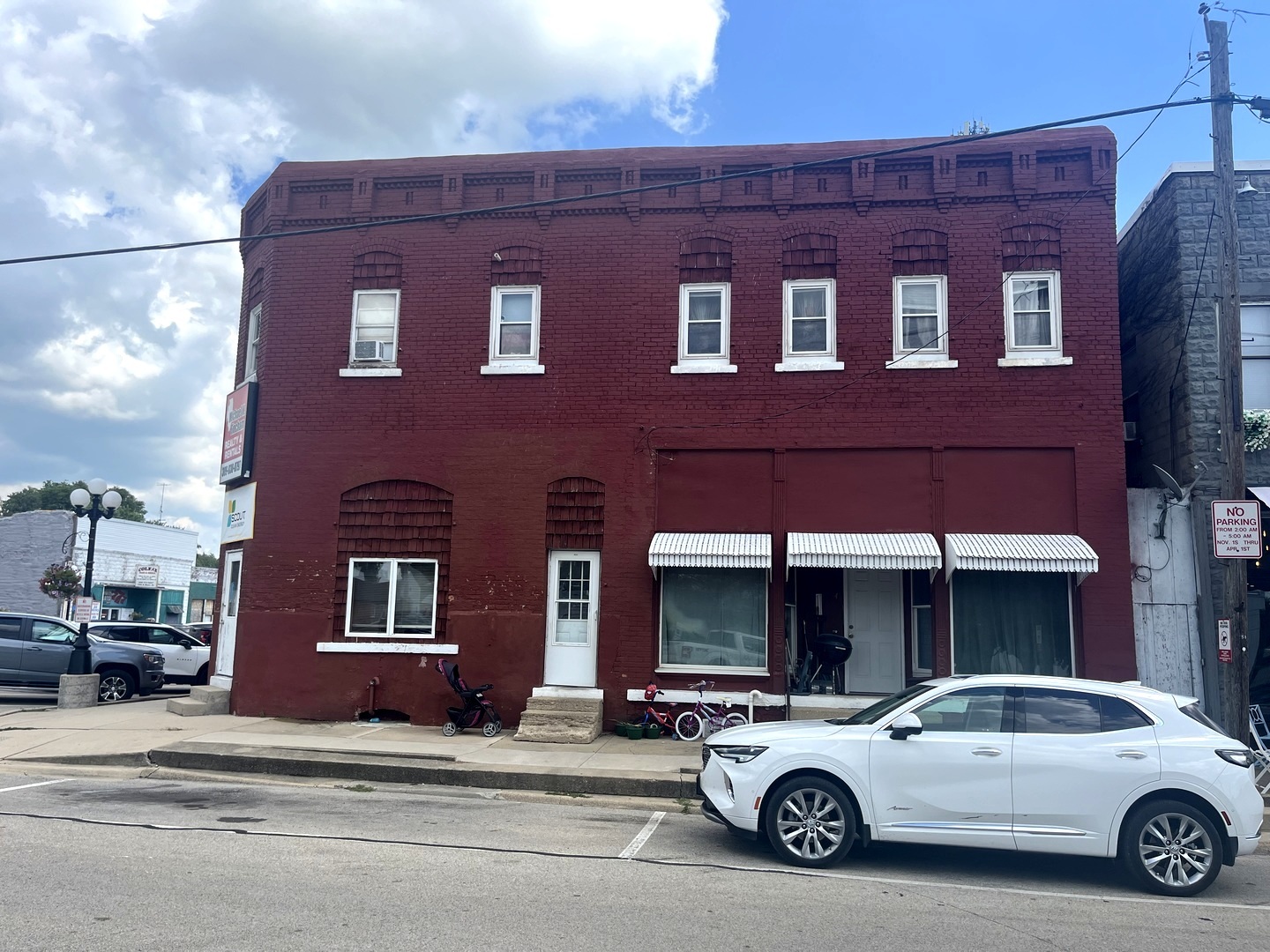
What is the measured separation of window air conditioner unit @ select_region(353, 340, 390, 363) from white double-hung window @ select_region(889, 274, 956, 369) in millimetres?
7571

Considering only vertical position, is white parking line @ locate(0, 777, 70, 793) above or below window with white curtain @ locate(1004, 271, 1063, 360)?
below

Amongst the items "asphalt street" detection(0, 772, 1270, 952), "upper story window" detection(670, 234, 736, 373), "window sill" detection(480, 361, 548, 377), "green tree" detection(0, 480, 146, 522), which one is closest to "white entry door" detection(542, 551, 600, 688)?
"window sill" detection(480, 361, 548, 377)

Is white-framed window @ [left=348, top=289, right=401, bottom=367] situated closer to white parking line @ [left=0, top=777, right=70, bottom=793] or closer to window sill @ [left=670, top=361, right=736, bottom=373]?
window sill @ [left=670, top=361, right=736, bottom=373]

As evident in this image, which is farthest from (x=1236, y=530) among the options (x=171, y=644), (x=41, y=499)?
(x=41, y=499)

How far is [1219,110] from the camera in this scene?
1074cm

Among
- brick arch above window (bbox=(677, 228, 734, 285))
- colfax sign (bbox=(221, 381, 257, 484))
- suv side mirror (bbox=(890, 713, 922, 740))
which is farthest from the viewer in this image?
colfax sign (bbox=(221, 381, 257, 484))

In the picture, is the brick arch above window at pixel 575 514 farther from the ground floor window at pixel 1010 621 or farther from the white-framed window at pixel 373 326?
the ground floor window at pixel 1010 621

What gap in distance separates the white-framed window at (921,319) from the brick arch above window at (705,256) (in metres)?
2.48

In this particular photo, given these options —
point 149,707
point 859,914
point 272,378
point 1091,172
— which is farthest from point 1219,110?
point 149,707

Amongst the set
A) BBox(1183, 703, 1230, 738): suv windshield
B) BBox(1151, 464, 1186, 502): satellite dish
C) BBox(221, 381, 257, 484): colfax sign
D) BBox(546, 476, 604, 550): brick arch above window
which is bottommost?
BBox(1183, 703, 1230, 738): suv windshield

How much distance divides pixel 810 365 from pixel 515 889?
30.6 ft

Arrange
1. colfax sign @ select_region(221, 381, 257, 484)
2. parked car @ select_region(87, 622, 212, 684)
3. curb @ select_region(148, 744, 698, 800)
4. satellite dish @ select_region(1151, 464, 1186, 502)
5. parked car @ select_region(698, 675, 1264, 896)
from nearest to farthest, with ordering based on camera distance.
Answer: parked car @ select_region(698, 675, 1264, 896)
curb @ select_region(148, 744, 698, 800)
satellite dish @ select_region(1151, 464, 1186, 502)
colfax sign @ select_region(221, 381, 257, 484)
parked car @ select_region(87, 622, 212, 684)

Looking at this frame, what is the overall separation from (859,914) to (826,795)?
1334mm

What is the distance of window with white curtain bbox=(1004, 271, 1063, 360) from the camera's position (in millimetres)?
14078
